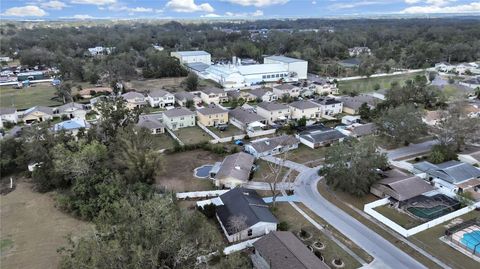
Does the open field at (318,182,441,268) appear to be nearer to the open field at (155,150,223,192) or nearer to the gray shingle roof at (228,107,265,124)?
the open field at (155,150,223,192)

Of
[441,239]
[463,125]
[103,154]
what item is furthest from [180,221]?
[463,125]

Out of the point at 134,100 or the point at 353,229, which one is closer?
the point at 353,229

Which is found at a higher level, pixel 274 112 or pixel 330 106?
pixel 330 106

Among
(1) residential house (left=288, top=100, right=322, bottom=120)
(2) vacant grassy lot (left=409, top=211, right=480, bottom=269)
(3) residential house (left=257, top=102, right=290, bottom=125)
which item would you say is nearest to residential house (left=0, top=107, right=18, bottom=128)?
(3) residential house (left=257, top=102, right=290, bottom=125)

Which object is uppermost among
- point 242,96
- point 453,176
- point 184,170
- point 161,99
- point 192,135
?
point 161,99

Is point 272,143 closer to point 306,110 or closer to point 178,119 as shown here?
point 306,110

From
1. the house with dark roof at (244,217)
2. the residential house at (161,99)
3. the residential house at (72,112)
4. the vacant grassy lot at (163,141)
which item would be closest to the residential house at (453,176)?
the house with dark roof at (244,217)

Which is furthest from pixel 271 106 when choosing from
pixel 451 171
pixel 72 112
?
pixel 72 112
